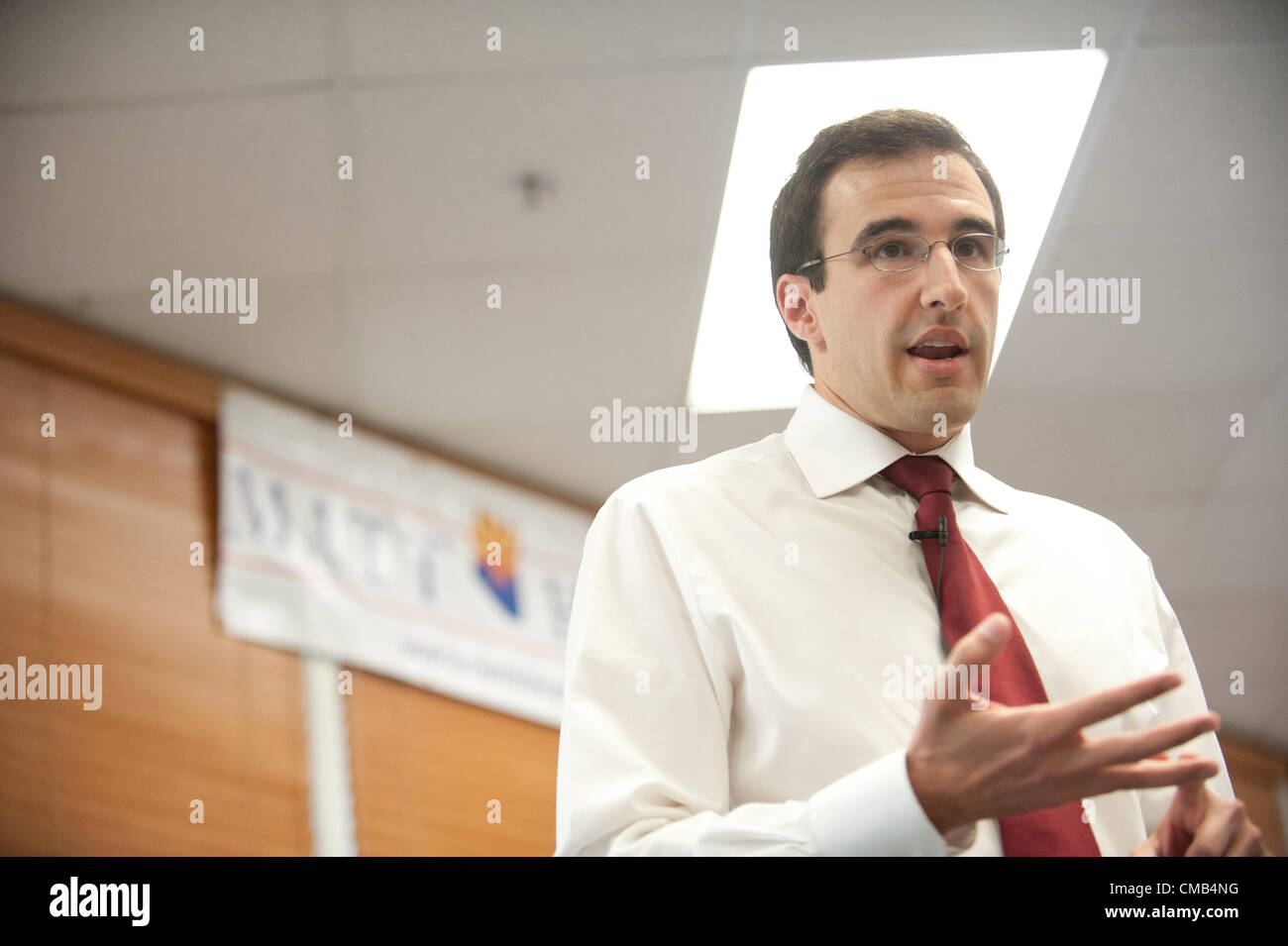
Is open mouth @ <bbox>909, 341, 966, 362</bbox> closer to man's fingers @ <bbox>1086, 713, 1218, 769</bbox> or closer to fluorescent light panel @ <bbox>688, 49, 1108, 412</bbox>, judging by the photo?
man's fingers @ <bbox>1086, 713, 1218, 769</bbox>

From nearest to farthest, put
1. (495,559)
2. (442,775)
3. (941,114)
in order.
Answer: (941,114) < (442,775) < (495,559)

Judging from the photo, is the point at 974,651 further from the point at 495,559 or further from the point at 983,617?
the point at 495,559

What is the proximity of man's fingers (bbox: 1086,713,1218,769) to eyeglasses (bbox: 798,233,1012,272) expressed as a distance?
27.1 inches

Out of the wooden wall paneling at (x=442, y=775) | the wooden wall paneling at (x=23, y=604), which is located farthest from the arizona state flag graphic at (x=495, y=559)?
the wooden wall paneling at (x=23, y=604)

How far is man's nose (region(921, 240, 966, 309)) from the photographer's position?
134 cm

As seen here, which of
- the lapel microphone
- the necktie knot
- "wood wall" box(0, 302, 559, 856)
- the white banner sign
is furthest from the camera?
the white banner sign

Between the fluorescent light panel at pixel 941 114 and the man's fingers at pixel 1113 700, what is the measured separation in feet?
6.25

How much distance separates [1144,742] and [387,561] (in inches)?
126

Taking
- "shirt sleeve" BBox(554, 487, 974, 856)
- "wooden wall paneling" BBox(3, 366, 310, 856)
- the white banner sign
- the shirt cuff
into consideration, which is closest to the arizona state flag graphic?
the white banner sign

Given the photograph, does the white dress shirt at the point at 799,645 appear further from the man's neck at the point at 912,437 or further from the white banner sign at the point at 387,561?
the white banner sign at the point at 387,561

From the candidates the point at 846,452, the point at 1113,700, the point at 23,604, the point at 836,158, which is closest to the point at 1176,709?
the point at 846,452

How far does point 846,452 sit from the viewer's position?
4.52 feet

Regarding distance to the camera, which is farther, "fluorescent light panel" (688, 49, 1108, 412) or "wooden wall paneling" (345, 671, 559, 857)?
"wooden wall paneling" (345, 671, 559, 857)
